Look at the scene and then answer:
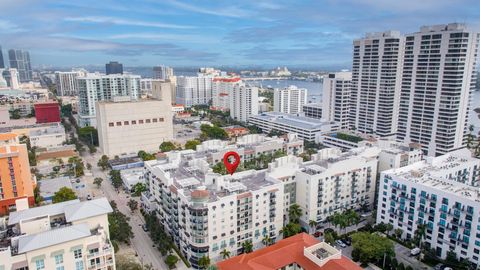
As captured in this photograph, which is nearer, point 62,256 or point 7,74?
point 62,256

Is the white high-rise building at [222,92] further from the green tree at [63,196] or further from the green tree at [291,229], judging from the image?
the green tree at [291,229]

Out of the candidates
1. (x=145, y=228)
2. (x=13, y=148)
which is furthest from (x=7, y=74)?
(x=145, y=228)

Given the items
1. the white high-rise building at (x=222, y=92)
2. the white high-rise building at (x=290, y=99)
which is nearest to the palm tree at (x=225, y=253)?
the white high-rise building at (x=290, y=99)

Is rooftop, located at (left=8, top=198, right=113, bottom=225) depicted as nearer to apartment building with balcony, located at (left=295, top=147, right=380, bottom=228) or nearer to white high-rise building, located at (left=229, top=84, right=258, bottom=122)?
apartment building with balcony, located at (left=295, top=147, right=380, bottom=228)

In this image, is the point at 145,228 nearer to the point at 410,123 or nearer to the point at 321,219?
the point at 321,219

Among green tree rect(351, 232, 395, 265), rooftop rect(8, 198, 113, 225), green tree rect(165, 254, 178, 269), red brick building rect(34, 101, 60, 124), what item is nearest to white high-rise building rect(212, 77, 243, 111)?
red brick building rect(34, 101, 60, 124)

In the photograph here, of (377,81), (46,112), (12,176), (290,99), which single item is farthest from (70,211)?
(290,99)

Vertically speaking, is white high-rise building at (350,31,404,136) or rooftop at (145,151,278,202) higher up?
white high-rise building at (350,31,404,136)
